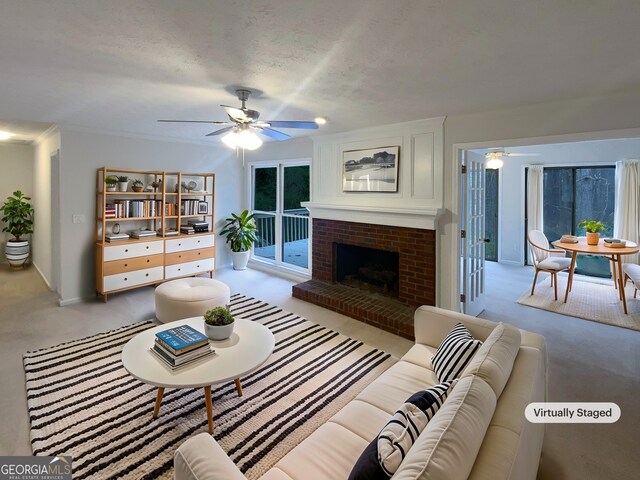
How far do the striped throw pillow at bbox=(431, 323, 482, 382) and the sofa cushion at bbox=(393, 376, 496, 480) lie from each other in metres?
0.55

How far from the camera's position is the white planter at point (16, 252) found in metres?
5.94

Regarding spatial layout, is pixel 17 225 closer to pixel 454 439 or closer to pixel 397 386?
pixel 397 386

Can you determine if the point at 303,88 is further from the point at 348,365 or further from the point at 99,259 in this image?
the point at 99,259

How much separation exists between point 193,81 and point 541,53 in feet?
7.57

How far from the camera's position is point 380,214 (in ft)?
13.4

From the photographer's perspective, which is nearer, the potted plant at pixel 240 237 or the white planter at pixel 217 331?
the white planter at pixel 217 331

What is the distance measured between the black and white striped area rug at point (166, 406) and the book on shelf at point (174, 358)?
0.42 metres

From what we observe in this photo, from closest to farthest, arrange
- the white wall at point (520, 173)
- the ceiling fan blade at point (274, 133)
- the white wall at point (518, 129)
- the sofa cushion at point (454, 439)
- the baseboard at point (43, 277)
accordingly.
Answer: the sofa cushion at point (454, 439) < the white wall at point (518, 129) < the ceiling fan blade at point (274, 133) < the baseboard at point (43, 277) < the white wall at point (520, 173)

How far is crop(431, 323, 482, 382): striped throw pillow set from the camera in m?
1.81

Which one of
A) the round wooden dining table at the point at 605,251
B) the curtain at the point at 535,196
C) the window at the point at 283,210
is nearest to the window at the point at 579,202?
the curtain at the point at 535,196

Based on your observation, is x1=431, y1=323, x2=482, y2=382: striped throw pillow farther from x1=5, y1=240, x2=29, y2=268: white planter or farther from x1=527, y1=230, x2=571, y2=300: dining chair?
x1=5, y1=240, x2=29, y2=268: white planter

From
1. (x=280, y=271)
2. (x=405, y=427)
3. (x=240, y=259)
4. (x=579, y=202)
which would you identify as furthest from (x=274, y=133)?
(x=579, y=202)

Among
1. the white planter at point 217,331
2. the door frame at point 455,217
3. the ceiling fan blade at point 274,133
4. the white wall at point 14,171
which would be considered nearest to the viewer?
the white planter at point 217,331

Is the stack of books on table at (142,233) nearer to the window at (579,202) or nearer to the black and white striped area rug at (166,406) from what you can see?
the black and white striped area rug at (166,406)
